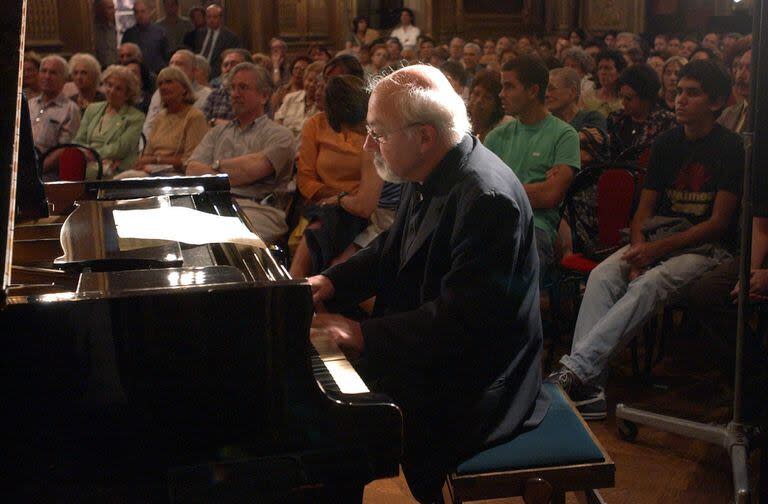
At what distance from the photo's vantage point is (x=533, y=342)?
7.45ft

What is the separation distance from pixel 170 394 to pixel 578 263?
106 inches

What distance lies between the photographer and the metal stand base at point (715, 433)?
2.80 m

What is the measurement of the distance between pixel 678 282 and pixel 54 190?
220 centimetres

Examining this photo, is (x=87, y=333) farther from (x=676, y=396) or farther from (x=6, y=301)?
(x=676, y=396)

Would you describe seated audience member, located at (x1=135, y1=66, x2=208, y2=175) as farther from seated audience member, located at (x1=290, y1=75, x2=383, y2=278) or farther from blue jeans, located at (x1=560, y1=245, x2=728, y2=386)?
blue jeans, located at (x1=560, y1=245, x2=728, y2=386)

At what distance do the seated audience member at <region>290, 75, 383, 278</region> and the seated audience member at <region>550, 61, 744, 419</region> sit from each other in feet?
3.61

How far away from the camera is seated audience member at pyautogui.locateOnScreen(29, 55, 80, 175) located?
6.75 metres

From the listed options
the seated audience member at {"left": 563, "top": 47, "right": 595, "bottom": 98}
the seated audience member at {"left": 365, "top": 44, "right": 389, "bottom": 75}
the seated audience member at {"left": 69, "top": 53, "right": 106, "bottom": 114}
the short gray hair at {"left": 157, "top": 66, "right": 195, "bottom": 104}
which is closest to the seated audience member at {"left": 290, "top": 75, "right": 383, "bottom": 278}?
the short gray hair at {"left": 157, "top": 66, "right": 195, "bottom": 104}

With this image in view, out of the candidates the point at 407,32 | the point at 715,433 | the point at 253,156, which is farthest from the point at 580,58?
the point at 715,433

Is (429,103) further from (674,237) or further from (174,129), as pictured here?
(174,129)

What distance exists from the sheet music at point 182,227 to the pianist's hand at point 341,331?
23 centimetres

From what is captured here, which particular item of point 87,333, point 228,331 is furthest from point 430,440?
point 87,333

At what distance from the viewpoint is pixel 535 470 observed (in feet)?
6.96

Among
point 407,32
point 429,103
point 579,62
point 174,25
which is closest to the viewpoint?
point 429,103
